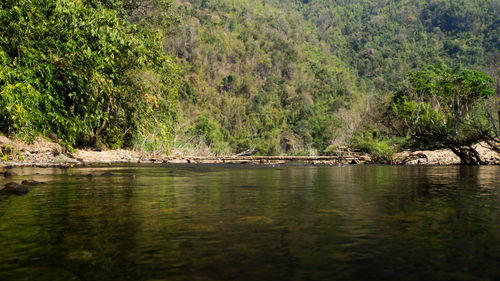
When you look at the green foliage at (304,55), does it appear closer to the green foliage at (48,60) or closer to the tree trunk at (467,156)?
the tree trunk at (467,156)

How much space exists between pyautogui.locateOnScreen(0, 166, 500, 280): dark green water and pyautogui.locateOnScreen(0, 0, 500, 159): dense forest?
6904 mm

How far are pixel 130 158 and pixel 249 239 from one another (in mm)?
21535

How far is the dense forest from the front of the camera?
12617mm

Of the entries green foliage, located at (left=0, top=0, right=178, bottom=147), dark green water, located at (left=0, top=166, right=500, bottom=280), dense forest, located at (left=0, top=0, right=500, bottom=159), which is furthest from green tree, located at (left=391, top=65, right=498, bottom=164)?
dark green water, located at (left=0, top=166, right=500, bottom=280)

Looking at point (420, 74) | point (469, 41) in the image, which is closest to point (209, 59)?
point (420, 74)

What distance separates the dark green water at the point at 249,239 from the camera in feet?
8.07

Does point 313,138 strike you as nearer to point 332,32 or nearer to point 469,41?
point 469,41

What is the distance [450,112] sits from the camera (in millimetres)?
29984

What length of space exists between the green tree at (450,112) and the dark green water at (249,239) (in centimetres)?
1641

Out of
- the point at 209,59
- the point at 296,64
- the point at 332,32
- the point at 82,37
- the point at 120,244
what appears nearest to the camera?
the point at 120,244

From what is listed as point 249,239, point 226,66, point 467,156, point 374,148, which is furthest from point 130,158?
point 226,66

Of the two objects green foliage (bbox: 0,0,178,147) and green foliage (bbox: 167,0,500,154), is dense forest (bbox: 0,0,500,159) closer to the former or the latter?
green foliage (bbox: 0,0,178,147)

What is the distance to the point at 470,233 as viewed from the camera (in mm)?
3490

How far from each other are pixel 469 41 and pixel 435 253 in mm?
112699
